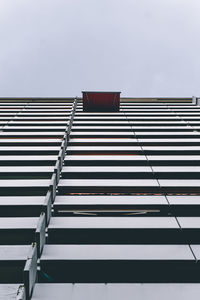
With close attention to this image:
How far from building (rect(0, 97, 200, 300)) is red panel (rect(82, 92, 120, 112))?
364 centimetres

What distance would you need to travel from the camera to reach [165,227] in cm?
668

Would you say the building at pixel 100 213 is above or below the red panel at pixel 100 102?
below

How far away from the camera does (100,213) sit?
7645 millimetres

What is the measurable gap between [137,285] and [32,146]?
8.25m

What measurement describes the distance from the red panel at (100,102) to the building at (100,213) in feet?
11.9

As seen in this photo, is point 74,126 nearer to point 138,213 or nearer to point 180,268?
point 138,213

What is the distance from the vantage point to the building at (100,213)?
208 inches

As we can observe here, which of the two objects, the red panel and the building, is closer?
the building

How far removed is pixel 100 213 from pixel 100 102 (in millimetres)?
10761

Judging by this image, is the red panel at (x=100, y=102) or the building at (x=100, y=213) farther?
the red panel at (x=100, y=102)

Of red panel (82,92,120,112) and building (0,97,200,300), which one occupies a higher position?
red panel (82,92,120,112)

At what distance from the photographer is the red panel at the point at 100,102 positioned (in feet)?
56.3

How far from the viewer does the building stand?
527cm

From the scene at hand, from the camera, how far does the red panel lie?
17.2m
